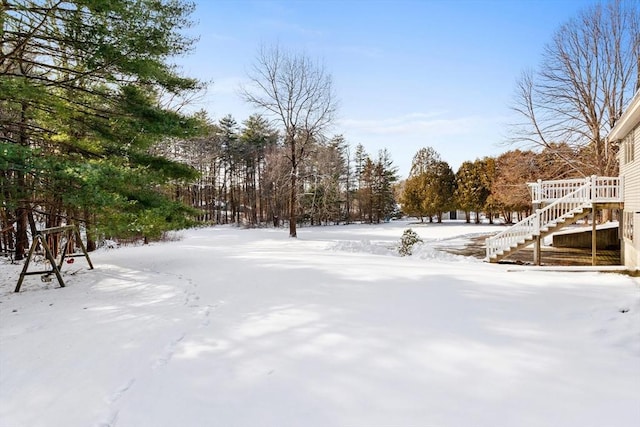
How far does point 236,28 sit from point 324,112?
8.23m

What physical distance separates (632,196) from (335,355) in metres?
12.7

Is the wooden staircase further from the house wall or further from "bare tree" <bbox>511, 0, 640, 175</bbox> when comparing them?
"bare tree" <bbox>511, 0, 640, 175</bbox>

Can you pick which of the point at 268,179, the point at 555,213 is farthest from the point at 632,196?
the point at 268,179

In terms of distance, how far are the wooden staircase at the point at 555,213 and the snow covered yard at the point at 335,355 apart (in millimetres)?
7423

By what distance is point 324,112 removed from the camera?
18.9 meters

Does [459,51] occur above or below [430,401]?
above

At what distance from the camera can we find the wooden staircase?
11.8 metres

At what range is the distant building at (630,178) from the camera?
988 cm

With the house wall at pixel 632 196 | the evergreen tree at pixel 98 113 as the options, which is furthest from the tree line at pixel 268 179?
the evergreen tree at pixel 98 113

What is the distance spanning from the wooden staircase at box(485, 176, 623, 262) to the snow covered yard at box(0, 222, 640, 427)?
7423mm

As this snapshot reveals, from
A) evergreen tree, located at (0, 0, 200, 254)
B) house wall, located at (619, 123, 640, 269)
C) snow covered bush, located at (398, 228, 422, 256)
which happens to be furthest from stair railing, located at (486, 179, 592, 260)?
evergreen tree, located at (0, 0, 200, 254)

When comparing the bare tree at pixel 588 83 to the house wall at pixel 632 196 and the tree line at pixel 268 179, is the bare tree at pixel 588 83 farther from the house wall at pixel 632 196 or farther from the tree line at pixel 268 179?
the tree line at pixel 268 179

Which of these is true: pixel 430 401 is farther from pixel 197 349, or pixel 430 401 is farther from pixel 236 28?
pixel 236 28

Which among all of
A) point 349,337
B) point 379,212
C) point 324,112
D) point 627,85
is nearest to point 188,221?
point 349,337
